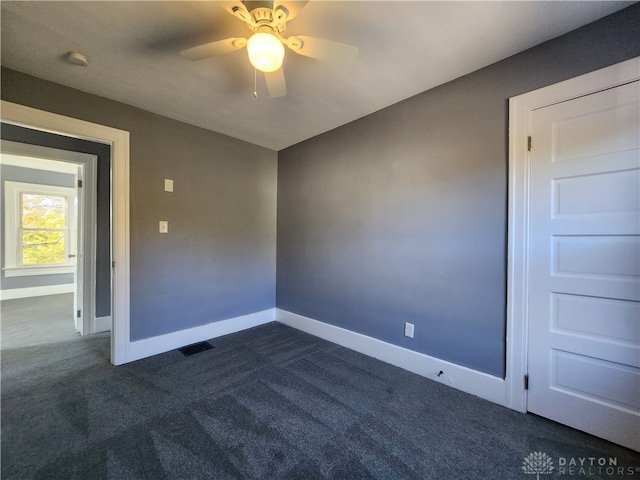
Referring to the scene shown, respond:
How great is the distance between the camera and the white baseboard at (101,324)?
3.20 meters

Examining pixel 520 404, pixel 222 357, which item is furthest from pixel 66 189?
pixel 520 404

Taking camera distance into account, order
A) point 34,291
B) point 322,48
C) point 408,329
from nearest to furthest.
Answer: point 322,48, point 408,329, point 34,291

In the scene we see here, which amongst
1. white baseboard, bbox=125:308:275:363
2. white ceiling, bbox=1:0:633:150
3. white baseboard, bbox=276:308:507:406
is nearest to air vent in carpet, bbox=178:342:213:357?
white baseboard, bbox=125:308:275:363

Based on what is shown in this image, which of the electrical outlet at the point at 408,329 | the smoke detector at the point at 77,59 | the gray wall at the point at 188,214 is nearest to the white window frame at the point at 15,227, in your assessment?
the gray wall at the point at 188,214

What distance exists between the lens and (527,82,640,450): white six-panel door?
56.0 inches

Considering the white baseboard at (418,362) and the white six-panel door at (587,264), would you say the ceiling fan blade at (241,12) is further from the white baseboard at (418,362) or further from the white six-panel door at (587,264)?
the white baseboard at (418,362)

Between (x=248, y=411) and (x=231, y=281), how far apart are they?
172cm

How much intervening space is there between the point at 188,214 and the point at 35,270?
4.88 metres

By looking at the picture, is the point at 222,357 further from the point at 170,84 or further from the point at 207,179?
the point at 170,84

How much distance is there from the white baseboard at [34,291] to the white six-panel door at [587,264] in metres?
7.80

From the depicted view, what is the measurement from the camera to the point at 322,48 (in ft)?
4.38

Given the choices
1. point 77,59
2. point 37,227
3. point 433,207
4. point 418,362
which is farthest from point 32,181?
point 418,362

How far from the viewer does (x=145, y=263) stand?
255 centimetres

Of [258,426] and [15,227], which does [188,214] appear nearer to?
[258,426]
